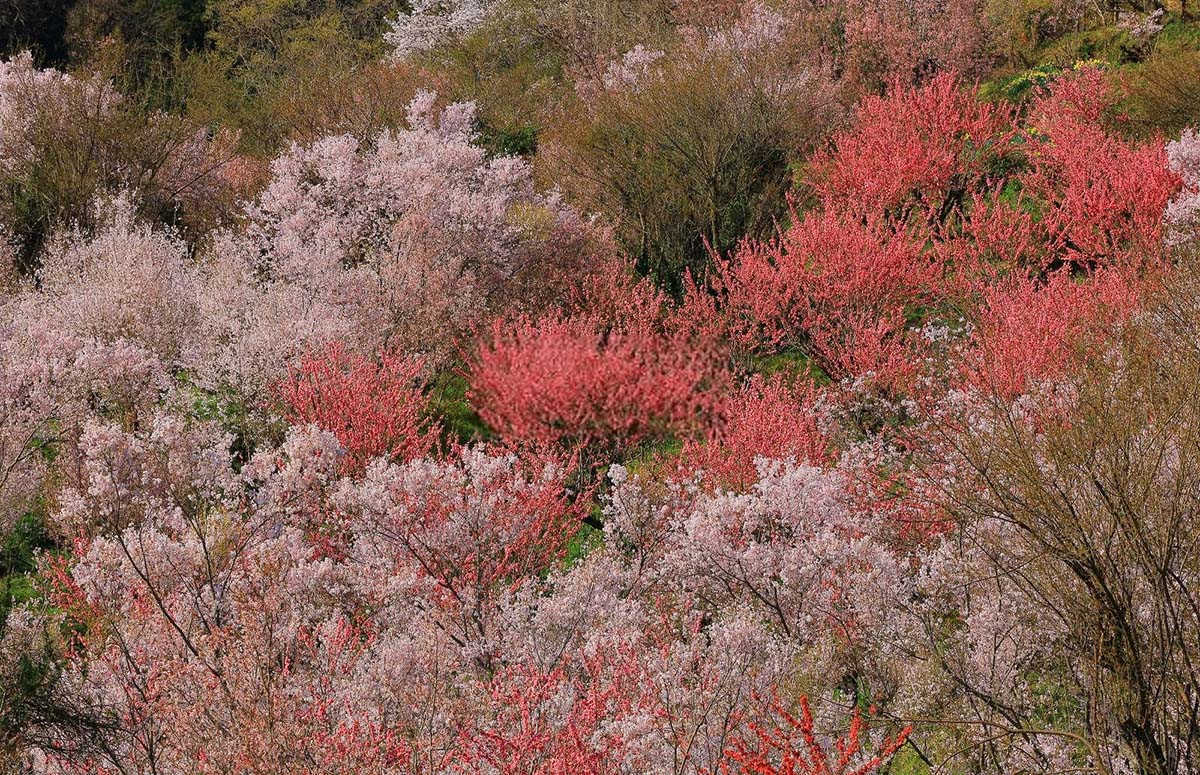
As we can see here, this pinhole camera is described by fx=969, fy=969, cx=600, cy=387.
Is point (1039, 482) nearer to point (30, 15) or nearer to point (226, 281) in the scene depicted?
point (226, 281)

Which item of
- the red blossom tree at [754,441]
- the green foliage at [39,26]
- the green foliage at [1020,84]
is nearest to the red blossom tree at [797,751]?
the red blossom tree at [754,441]

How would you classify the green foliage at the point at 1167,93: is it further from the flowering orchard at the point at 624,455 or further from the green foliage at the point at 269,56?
the green foliage at the point at 269,56

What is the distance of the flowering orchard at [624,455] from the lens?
712 cm

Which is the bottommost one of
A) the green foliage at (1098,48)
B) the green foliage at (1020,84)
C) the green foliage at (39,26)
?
the green foliage at (1020,84)

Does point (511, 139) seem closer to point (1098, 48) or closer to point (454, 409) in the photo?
point (454, 409)

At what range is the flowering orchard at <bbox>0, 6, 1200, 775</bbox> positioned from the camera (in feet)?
23.4

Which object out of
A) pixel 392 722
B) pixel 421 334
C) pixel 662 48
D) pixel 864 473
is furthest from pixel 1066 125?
pixel 392 722

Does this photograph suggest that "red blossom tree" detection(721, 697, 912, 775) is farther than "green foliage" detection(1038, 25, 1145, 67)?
No

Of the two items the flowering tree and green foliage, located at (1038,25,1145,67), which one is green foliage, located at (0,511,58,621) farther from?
green foliage, located at (1038,25,1145,67)

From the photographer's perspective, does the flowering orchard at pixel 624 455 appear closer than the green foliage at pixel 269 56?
Yes

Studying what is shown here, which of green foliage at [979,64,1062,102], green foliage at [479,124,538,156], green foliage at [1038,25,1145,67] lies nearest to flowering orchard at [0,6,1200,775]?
green foliage at [979,64,1062,102]

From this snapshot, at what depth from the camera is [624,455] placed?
15992 mm

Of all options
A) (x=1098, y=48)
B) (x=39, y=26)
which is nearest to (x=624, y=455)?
(x=1098, y=48)

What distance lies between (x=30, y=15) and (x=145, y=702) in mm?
37848
